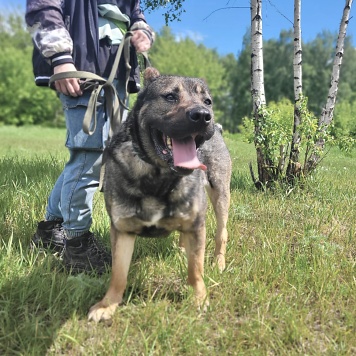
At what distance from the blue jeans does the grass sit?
418 millimetres

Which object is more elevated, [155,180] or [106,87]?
[106,87]

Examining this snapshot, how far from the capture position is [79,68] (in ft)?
9.29

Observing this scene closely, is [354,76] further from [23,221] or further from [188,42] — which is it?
[23,221]

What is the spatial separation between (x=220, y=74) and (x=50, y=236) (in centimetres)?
5132

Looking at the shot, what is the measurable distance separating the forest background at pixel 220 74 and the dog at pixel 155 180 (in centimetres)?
4520

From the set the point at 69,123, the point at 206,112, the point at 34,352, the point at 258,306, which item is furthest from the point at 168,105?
the point at 34,352

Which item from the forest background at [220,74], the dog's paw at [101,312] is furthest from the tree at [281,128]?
the forest background at [220,74]

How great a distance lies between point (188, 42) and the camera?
5434 cm

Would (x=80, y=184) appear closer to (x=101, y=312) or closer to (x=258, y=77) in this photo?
(x=101, y=312)

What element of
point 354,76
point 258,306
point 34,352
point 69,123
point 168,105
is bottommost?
point 34,352

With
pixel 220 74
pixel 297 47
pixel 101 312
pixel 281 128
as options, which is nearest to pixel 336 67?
pixel 297 47

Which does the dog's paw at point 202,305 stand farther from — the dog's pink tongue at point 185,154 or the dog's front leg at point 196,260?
the dog's pink tongue at point 185,154

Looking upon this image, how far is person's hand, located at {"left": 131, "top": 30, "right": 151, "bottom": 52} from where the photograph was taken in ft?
9.91

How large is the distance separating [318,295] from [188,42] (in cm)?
5581
